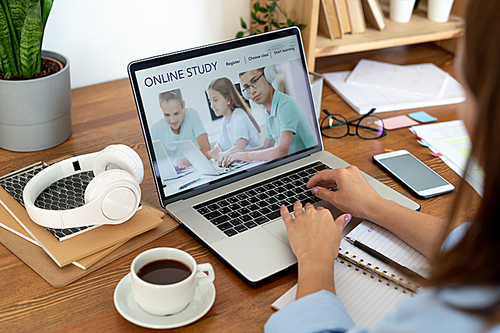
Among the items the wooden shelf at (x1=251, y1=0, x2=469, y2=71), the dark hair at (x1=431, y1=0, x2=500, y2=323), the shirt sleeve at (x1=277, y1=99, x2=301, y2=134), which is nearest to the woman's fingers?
the shirt sleeve at (x1=277, y1=99, x2=301, y2=134)

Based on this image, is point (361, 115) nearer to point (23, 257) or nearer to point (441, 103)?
point (441, 103)

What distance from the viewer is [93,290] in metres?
0.70

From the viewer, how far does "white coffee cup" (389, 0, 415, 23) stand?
1.45 metres

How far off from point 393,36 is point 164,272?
109 centimetres

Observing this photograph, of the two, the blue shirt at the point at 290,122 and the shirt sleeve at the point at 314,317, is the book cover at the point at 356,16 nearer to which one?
the blue shirt at the point at 290,122

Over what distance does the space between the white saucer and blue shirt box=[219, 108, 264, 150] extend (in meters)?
0.32

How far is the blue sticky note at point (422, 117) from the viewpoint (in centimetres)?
125

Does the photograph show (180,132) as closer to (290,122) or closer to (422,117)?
(290,122)

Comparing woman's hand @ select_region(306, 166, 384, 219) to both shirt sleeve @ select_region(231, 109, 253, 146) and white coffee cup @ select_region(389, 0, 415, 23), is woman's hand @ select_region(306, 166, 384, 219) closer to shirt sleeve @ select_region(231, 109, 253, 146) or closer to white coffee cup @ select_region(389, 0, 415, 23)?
shirt sleeve @ select_region(231, 109, 253, 146)

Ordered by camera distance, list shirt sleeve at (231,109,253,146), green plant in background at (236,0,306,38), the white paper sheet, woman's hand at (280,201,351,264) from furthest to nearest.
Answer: green plant in background at (236,0,306,38), the white paper sheet, shirt sleeve at (231,109,253,146), woman's hand at (280,201,351,264)

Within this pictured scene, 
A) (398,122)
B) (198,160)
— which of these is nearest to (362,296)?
(198,160)

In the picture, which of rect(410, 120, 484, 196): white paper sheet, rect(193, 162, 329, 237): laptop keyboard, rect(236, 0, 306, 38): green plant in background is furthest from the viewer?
rect(236, 0, 306, 38): green plant in background

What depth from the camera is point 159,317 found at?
627 millimetres

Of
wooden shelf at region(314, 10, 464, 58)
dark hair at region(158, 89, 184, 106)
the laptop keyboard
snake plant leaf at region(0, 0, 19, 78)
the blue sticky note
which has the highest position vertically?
snake plant leaf at region(0, 0, 19, 78)
